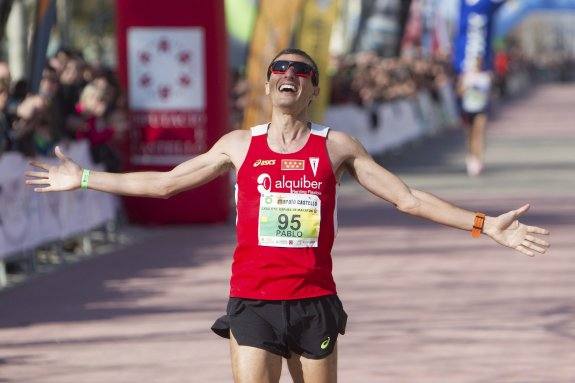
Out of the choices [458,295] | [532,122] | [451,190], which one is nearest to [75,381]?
[458,295]

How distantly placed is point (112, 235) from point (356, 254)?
3.08m

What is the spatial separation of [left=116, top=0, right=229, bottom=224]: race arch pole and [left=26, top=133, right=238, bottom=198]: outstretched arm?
12146 millimetres

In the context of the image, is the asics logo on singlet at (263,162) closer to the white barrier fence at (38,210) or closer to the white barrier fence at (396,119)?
the white barrier fence at (38,210)

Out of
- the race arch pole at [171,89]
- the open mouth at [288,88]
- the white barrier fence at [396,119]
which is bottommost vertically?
the white barrier fence at [396,119]

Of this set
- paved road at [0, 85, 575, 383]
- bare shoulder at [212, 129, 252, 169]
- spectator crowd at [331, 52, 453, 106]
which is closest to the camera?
bare shoulder at [212, 129, 252, 169]

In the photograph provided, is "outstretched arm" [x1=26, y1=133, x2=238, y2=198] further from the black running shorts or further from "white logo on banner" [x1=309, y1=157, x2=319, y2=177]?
the black running shorts

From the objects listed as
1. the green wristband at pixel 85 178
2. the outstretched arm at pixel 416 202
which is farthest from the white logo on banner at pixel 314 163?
the green wristband at pixel 85 178

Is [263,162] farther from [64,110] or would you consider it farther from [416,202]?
[64,110]

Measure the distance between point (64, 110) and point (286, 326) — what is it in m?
10.6

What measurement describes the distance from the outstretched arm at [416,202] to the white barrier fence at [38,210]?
301 inches

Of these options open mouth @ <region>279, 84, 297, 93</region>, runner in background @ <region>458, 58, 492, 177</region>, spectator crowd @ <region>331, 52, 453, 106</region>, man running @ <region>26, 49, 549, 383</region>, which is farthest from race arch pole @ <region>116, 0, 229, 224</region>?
open mouth @ <region>279, 84, 297, 93</region>

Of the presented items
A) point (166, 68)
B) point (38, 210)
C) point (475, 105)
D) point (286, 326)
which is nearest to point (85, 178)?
point (286, 326)

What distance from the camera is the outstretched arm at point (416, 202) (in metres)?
6.65

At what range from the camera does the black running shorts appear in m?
6.54
